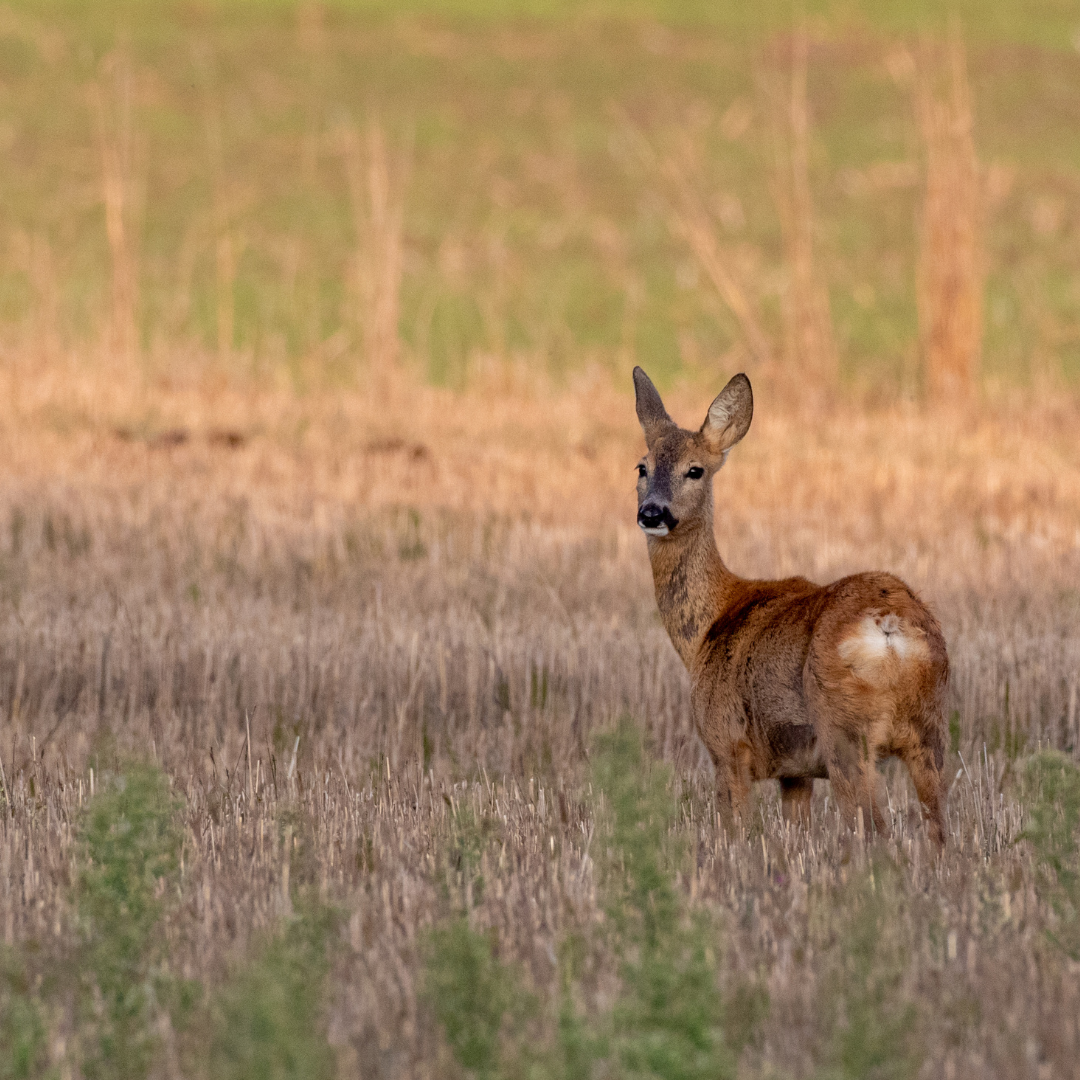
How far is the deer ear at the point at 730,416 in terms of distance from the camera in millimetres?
6348

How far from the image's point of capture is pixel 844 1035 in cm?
326

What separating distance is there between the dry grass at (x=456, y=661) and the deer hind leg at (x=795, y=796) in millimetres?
132

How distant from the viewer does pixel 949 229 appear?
52.5 ft

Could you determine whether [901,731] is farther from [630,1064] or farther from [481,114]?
[481,114]

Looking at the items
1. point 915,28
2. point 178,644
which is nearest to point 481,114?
point 915,28

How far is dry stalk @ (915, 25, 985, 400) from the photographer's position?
1576 centimetres

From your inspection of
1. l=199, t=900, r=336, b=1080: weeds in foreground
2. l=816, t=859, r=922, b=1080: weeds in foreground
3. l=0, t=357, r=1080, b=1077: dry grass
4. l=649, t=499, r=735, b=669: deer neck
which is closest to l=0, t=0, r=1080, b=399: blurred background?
l=0, t=357, r=1080, b=1077: dry grass

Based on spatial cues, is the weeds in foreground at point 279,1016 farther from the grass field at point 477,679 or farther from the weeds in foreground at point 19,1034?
the weeds in foreground at point 19,1034

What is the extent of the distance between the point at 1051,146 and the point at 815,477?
23.1 meters

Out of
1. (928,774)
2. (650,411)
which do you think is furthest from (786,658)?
(650,411)

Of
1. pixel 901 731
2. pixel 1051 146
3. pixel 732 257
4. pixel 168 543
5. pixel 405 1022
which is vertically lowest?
pixel 405 1022

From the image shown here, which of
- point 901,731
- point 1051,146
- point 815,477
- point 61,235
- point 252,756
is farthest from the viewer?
point 1051,146

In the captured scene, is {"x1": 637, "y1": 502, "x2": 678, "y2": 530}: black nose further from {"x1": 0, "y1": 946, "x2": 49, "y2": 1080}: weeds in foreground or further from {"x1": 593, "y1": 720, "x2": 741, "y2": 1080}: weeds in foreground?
{"x1": 0, "y1": 946, "x2": 49, "y2": 1080}: weeds in foreground

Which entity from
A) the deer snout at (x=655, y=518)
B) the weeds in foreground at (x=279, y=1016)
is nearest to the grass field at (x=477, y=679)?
the weeds in foreground at (x=279, y=1016)
